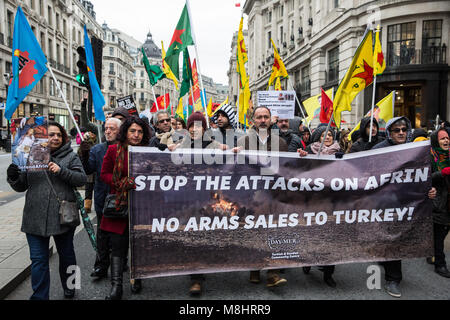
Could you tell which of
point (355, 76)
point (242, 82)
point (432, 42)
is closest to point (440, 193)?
point (355, 76)

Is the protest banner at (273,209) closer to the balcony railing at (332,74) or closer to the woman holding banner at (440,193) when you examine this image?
the woman holding banner at (440,193)

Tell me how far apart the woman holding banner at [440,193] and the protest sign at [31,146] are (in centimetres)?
441

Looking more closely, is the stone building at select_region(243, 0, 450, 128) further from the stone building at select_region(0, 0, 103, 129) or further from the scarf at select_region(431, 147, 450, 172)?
the stone building at select_region(0, 0, 103, 129)

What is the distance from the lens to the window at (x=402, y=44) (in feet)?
56.7

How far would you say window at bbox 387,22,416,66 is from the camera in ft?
56.7

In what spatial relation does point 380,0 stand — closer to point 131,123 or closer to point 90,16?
point 131,123

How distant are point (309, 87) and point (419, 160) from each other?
24460mm

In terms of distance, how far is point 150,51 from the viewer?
381 ft

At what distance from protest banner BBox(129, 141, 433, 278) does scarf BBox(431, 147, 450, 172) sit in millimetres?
429

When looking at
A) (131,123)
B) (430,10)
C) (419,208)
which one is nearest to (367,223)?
(419,208)

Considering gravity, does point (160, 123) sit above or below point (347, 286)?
above

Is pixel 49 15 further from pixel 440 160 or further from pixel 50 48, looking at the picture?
pixel 440 160

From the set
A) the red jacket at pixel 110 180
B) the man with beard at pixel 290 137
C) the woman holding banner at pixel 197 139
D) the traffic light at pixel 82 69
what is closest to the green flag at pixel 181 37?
the traffic light at pixel 82 69

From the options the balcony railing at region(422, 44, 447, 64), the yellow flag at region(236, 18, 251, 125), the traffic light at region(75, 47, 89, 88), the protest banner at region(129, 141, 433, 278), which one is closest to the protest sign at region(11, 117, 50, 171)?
the protest banner at region(129, 141, 433, 278)
